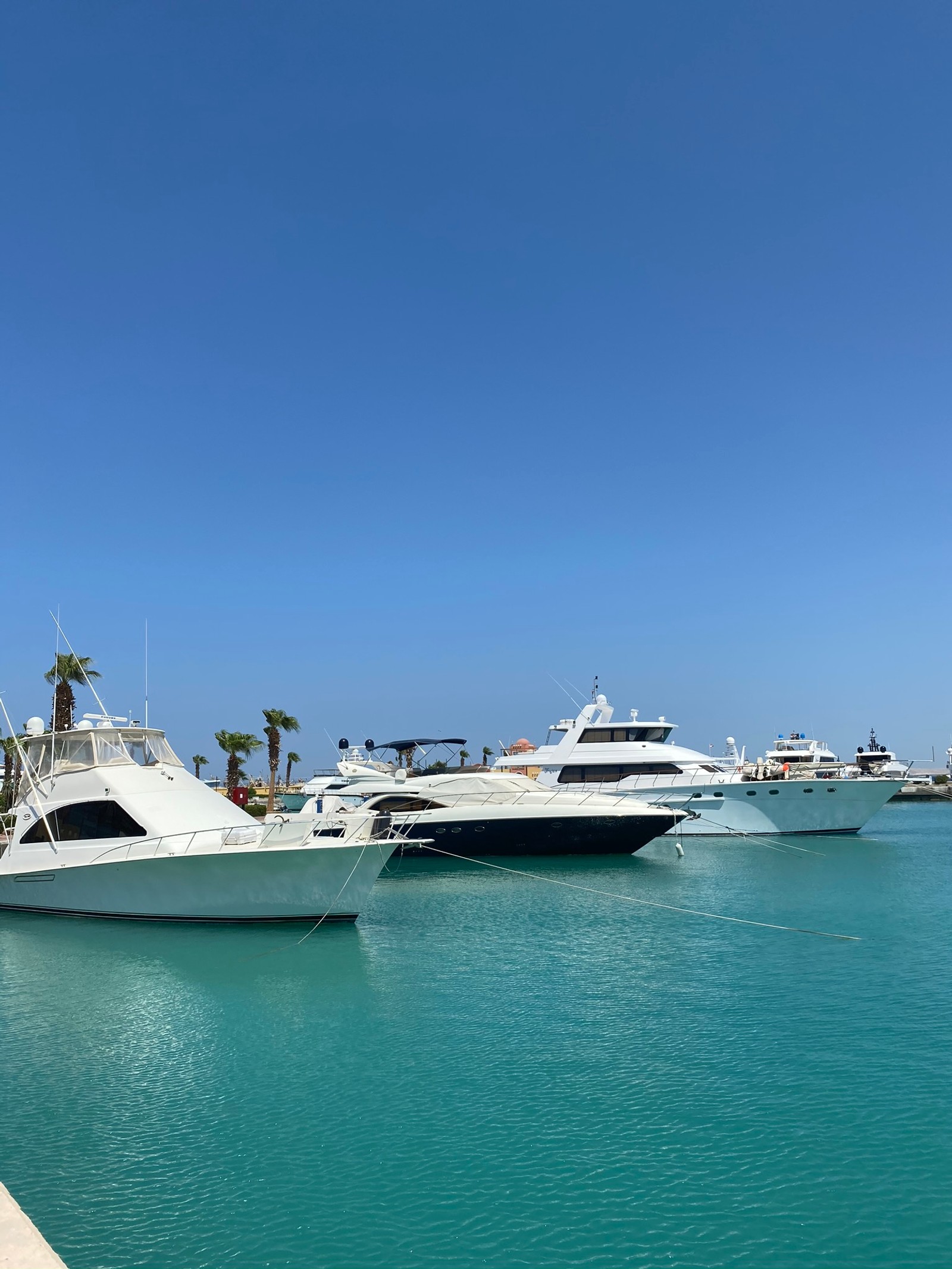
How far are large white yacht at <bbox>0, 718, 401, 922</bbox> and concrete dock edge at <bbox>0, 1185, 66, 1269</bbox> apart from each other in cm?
1447

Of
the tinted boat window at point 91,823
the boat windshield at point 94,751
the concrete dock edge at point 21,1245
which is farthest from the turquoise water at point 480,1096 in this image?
the boat windshield at point 94,751

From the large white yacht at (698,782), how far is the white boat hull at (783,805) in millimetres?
30

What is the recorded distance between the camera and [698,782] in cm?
4369

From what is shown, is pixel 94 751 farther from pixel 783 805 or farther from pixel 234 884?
pixel 783 805

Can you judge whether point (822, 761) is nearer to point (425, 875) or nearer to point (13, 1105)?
point (425, 875)

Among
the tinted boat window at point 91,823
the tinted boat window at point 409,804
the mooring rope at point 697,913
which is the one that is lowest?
the mooring rope at point 697,913

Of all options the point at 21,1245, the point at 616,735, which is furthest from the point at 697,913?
the point at 616,735

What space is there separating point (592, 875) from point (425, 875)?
637 centimetres

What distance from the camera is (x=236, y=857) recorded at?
65.9 feet

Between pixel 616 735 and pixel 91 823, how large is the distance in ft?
93.0

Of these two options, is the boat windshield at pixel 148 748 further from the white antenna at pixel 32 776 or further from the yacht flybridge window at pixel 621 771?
the yacht flybridge window at pixel 621 771

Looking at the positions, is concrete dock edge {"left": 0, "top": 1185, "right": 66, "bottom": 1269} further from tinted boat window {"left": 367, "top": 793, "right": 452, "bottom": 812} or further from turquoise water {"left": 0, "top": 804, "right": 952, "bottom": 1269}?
tinted boat window {"left": 367, "top": 793, "right": 452, "bottom": 812}

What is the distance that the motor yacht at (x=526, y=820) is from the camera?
3441 cm

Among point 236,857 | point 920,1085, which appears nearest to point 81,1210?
point 920,1085
